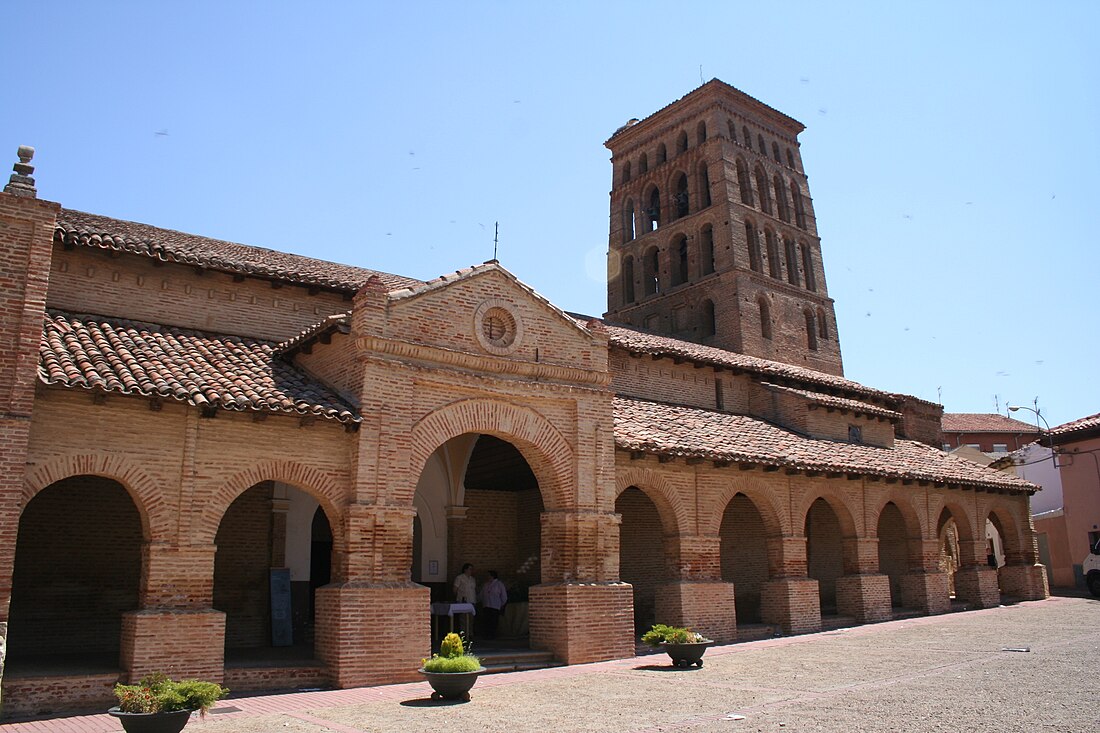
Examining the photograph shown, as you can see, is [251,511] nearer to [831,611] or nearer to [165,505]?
[165,505]

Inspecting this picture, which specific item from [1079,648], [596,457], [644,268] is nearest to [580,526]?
[596,457]

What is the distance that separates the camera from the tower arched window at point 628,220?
3375 cm

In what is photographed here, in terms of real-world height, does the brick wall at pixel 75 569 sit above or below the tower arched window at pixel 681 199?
below

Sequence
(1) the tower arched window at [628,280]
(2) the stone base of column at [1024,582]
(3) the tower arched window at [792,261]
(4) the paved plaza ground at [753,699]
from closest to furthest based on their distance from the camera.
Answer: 1. (4) the paved plaza ground at [753,699]
2. (2) the stone base of column at [1024,582]
3. (3) the tower arched window at [792,261]
4. (1) the tower arched window at [628,280]

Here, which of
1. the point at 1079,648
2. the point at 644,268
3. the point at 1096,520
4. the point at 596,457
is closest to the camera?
the point at 1079,648

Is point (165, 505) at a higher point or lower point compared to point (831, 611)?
higher

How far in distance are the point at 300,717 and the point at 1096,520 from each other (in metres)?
27.8

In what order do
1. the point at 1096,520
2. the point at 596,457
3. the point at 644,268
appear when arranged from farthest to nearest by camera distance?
the point at 644,268 < the point at 1096,520 < the point at 596,457

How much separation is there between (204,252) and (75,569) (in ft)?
18.5

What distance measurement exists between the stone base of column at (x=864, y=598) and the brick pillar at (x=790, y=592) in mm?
1700

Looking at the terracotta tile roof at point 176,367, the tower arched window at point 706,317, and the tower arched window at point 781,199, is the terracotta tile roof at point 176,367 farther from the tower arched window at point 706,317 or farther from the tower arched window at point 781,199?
the tower arched window at point 781,199

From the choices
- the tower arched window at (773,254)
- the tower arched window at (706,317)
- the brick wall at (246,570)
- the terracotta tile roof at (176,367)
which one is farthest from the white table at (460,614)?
the tower arched window at (773,254)

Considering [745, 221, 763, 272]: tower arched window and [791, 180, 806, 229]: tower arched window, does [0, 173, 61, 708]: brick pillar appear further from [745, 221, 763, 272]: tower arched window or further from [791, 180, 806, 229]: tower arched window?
[791, 180, 806, 229]: tower arched window

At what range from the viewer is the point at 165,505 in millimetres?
10727
